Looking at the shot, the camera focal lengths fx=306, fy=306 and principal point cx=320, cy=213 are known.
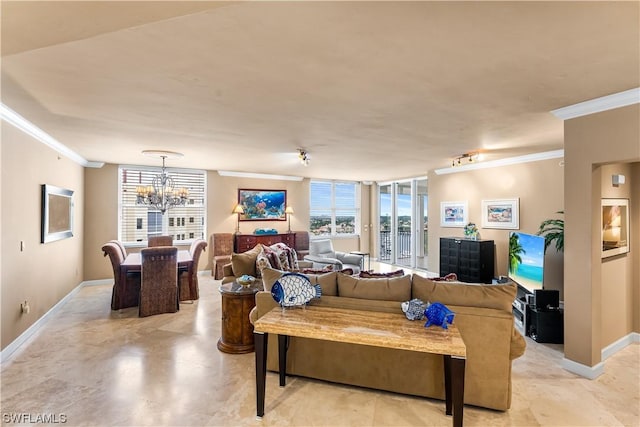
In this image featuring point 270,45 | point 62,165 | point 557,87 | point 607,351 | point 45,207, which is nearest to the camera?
point 270,45

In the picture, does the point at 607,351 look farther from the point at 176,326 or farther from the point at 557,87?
the point at 176,326

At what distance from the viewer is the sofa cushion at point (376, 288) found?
2.59m

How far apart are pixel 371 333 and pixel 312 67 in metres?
1.86

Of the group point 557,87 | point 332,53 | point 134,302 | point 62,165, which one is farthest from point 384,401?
point 62,165

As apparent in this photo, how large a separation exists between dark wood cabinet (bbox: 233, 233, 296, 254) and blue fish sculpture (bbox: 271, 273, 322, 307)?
5.06 meters

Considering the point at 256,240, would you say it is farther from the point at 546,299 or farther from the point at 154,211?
the point at 546,299

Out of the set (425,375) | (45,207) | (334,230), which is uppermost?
(45,207)

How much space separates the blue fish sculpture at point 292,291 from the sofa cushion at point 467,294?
0.90 metres

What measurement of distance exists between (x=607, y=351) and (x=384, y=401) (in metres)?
2.65

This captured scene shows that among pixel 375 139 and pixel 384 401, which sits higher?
pixel 375 139

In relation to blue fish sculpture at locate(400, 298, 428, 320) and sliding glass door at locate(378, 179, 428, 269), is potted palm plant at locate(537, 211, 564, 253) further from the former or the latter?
sliding glass door at locate(378, 179, 428, 269)

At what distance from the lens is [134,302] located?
194 inches

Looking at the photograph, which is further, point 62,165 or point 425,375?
point 62,165

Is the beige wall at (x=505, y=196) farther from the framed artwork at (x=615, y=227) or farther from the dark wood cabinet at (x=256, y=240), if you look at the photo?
the dark wood cabinet at (x=256, y=240)
